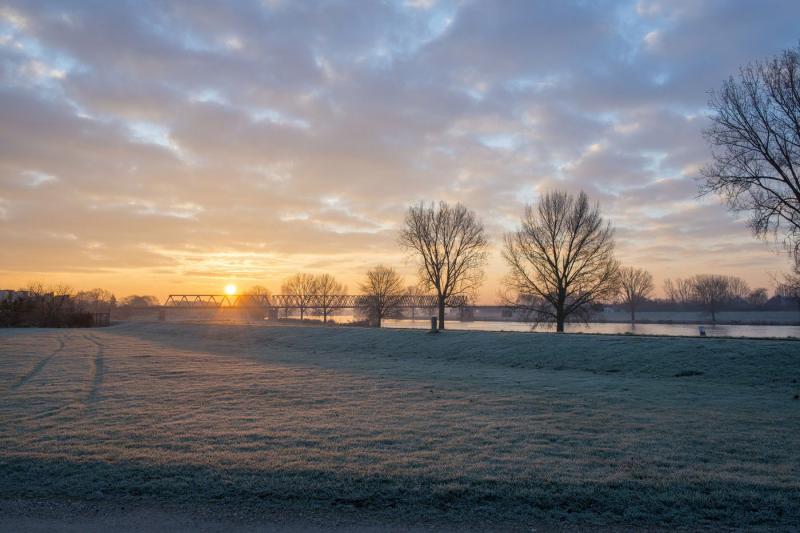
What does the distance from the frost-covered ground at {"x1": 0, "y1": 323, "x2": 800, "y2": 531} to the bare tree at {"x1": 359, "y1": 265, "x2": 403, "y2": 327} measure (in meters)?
59.6

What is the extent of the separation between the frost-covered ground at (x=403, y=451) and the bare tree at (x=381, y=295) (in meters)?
59.6

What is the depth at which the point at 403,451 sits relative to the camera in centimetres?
807

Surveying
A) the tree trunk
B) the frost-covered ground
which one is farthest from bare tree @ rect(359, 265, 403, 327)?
the frost-covered ground

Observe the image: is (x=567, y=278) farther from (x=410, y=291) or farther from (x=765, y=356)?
(x=410, y=291)

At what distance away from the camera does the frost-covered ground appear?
6020mm

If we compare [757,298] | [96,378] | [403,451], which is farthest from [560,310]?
[757,298]

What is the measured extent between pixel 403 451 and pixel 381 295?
7051 centimetres

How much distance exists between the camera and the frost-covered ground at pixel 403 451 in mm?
6020

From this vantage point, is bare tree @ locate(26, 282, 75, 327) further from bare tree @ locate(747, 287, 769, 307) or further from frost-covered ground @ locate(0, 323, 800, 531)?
bare tree @ locate(747, 287, 769, 307)

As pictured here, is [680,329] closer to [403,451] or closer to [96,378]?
[96,378]

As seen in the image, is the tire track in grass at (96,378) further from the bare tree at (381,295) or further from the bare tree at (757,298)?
the bare tree at (757,298)

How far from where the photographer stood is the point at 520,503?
6.21 m

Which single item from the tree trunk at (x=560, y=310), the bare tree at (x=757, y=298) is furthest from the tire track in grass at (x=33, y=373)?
the bare tree at (x=757, y=298)

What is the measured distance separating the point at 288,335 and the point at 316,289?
88.9 meters
